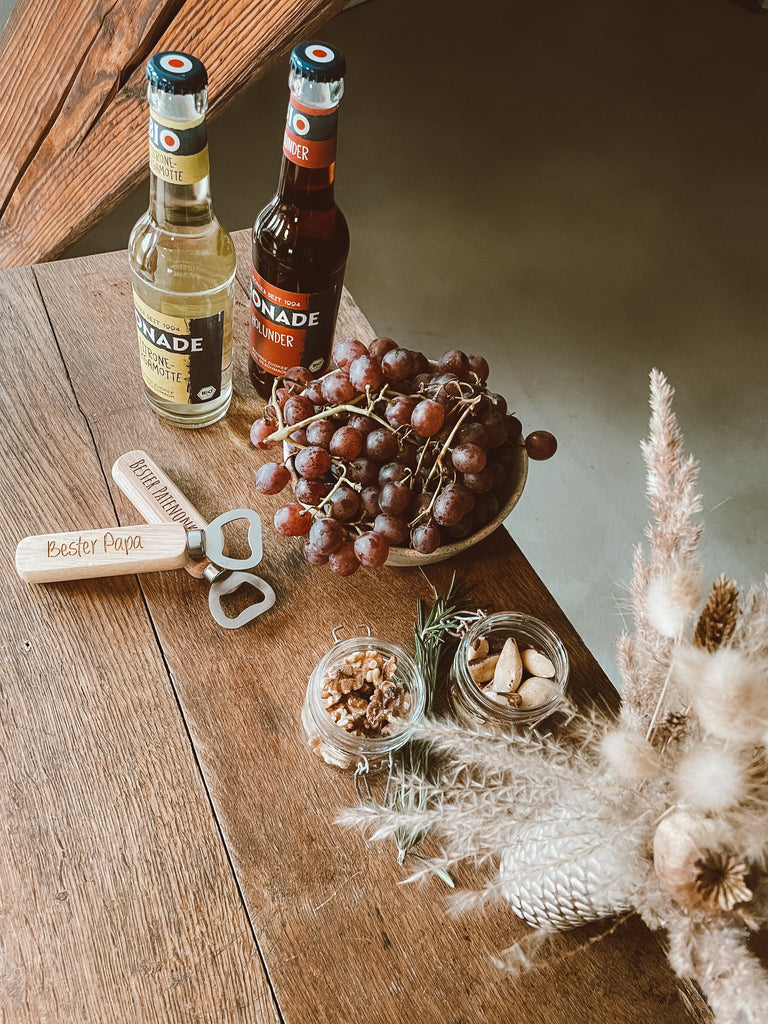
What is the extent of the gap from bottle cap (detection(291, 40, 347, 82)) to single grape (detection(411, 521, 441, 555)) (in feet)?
1.32

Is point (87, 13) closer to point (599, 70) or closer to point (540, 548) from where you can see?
point (540, 548)

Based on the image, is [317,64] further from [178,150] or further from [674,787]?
[674,787]

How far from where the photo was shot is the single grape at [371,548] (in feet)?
2.54

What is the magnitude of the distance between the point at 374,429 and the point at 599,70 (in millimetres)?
2977

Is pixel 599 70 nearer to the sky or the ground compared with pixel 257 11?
nearer to the ground

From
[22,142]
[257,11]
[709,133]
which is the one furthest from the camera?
[709,133]

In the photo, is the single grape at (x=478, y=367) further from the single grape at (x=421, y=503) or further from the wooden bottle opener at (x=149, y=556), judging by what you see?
the wooden bottle opener at (x=149, y=556)

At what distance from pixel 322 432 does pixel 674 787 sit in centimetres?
45

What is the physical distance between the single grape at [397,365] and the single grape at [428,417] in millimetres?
55

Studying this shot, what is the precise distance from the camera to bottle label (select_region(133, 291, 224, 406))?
→ 2.78 ft

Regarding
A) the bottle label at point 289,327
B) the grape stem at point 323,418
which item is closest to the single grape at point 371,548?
the grape stem at point 323,418

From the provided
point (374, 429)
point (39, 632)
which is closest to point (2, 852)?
point (39, 632)

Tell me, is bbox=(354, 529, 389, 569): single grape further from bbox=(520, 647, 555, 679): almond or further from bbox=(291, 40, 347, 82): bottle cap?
bbox=(291, 40, 347, 82): bottle cap

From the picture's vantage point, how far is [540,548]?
1934 mm
